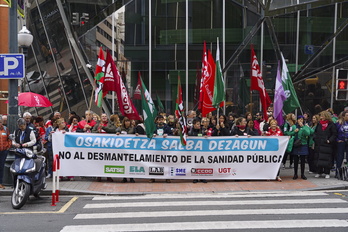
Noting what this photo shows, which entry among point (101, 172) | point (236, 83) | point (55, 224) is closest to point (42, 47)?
point (236, 83)

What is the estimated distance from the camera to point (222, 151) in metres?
11.9

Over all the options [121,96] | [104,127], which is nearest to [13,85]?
[104,127]

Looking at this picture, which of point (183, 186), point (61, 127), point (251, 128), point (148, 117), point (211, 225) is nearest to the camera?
point (211, 225)

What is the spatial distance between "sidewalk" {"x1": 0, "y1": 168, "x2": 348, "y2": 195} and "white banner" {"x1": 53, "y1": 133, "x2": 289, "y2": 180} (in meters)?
0.23

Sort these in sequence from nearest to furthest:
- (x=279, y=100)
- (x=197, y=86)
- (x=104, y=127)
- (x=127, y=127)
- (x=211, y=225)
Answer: (x=211, y=225) → (x=104, y=127) → (x=127, y=127) → (x=279, y=100) → (x=197, y=86)

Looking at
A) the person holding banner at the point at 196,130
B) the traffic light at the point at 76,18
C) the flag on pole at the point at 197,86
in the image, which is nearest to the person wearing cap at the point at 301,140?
the person holding banner at the point at 196,130

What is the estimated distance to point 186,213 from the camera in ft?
27.0

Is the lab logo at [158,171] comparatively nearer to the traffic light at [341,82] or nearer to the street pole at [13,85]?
the street pole at [13,85]

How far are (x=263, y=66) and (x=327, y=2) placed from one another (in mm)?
3951

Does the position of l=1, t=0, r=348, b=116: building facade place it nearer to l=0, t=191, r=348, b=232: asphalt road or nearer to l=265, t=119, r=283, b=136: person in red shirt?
l=265, t=119, r=283, b=136: person in red shirt

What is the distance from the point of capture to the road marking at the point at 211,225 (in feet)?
23.3

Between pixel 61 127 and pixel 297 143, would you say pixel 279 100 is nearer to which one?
pixel 297 143

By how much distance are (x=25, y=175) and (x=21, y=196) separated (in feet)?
1.41

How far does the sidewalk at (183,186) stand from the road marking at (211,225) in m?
3.26
